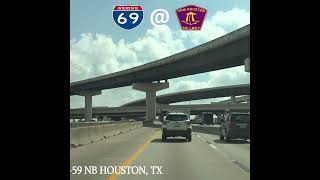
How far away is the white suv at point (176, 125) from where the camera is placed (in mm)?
30969

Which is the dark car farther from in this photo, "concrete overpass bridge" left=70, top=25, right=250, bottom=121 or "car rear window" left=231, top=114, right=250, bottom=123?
"concrete overpass bridge" left=70, top=25, right=250, bottom=121

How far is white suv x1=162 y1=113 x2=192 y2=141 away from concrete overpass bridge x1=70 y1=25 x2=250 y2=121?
958 centimetres

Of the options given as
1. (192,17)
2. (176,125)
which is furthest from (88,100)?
(192,17)

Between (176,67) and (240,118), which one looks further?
(176,67)

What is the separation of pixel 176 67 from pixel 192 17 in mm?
55914

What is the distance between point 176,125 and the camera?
102 ft

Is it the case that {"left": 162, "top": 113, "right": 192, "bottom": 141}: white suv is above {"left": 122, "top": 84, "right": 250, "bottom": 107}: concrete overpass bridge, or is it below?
below

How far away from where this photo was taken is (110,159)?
18.5 m

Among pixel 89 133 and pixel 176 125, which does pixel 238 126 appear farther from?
pixel 89 133

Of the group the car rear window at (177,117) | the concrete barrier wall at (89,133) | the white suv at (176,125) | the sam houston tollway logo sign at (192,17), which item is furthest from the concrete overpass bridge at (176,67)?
the sam houston tollway logo sign at (192,17)

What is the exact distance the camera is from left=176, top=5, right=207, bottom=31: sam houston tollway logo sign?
15.1 m

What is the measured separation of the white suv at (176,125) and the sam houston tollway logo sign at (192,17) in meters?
15.8

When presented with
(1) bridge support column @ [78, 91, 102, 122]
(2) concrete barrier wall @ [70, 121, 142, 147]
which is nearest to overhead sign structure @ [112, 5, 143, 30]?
(2) concrete barrier wall @ [70, 121, 142, 147]
